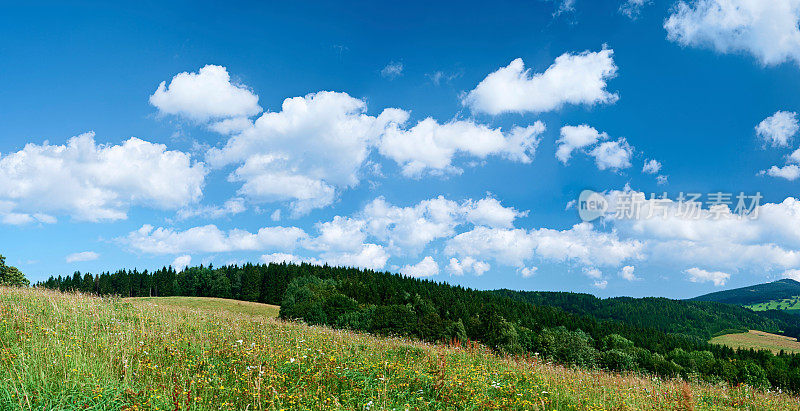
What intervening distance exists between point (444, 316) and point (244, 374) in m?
81.0

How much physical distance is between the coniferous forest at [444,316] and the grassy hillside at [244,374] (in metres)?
33.1

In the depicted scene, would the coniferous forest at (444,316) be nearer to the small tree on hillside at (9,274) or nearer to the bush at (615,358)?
the bush at (615,358)

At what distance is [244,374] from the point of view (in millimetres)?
7570

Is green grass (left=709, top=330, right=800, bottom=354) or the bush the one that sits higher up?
the bush

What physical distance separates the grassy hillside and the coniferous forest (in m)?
33.1

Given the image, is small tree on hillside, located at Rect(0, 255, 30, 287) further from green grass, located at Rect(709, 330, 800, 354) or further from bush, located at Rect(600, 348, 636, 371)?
green grass, located at Rect(709, 330, 800, 354)

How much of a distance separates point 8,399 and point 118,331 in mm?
4614

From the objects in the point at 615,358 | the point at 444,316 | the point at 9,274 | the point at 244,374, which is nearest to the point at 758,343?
the point at 615,358

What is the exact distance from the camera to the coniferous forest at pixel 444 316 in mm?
51881

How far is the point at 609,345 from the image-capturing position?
9019 cm

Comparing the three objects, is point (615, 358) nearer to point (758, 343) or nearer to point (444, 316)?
point (444, 316)

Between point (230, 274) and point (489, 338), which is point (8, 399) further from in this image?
point (230, 274)

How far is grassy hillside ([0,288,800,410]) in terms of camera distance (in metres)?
6.50

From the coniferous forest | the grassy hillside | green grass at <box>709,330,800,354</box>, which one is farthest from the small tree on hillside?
green grass at <box>709,330,800,354</box>
